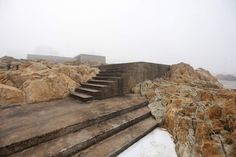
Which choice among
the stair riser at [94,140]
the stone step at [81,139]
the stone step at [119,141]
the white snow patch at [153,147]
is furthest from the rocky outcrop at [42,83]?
the white snow patch at [153,147]

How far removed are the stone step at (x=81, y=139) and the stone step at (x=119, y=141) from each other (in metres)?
0.09

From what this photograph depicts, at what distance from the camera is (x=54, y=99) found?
4.68 metres

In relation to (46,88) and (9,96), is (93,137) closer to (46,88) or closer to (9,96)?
(46,88)

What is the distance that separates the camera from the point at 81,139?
8.12 feet

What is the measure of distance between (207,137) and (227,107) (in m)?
0.69

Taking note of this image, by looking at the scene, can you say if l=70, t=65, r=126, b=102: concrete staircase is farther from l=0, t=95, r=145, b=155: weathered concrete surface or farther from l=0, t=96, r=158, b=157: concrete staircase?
l=0, t=96, r=158, b=157: concrete staircase

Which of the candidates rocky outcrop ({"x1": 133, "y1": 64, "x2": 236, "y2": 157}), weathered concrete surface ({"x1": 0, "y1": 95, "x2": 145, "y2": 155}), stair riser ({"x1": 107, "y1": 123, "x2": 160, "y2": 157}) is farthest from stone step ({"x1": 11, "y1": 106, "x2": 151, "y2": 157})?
rocky outcrop ({"x1": 133, "y1": 64, "x2": 236, "y2": 157})

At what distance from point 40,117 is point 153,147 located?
2416 mm

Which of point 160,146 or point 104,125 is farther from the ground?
point 104,125

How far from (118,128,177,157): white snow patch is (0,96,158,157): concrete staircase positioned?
103mm

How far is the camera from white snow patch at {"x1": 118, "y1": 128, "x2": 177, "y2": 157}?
2.56m

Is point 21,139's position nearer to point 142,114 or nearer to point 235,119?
point 142,114

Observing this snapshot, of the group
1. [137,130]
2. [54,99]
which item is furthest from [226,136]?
[54,99]

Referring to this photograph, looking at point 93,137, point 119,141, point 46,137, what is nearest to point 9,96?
point 46,137
